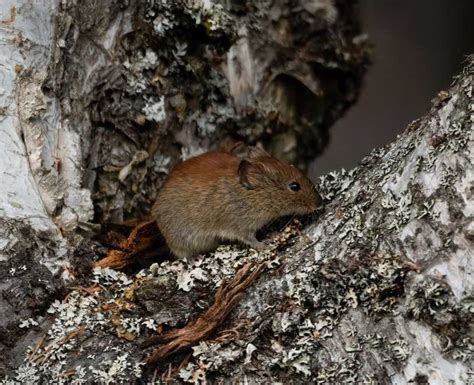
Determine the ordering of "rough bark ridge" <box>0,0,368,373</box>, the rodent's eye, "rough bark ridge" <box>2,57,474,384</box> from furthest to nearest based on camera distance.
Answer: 1. the rodent's eye
2. "rough bark ridge" <box>0,0,368,373</box>
3. "rough bark ridge" <box>2,57,474,384</box>

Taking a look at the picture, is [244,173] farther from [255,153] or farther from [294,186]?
[294,186]

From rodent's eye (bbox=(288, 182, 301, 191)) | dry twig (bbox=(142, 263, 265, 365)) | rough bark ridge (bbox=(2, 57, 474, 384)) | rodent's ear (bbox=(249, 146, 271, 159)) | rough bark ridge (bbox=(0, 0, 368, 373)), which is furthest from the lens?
rodent's ear (bbox=(249, 146, 271, 159))

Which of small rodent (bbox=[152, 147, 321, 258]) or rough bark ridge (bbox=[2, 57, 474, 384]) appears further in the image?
small rodent (bbox=[152, 147, 321, 258])

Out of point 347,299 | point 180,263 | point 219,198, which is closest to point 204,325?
point 180,263

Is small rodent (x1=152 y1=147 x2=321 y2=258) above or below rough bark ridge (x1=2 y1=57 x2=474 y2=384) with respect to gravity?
above

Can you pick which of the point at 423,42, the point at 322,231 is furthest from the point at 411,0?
the point at 322,231

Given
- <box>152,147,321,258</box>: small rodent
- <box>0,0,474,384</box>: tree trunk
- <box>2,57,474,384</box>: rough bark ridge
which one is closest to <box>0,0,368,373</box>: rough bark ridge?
<box>0,0,474,384</box>: tree trunk

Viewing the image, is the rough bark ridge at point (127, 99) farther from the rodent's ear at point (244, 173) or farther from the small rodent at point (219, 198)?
the rodent's ear at point (244, 173)

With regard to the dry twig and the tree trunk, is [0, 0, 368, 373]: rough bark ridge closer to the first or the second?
the tree trunk
